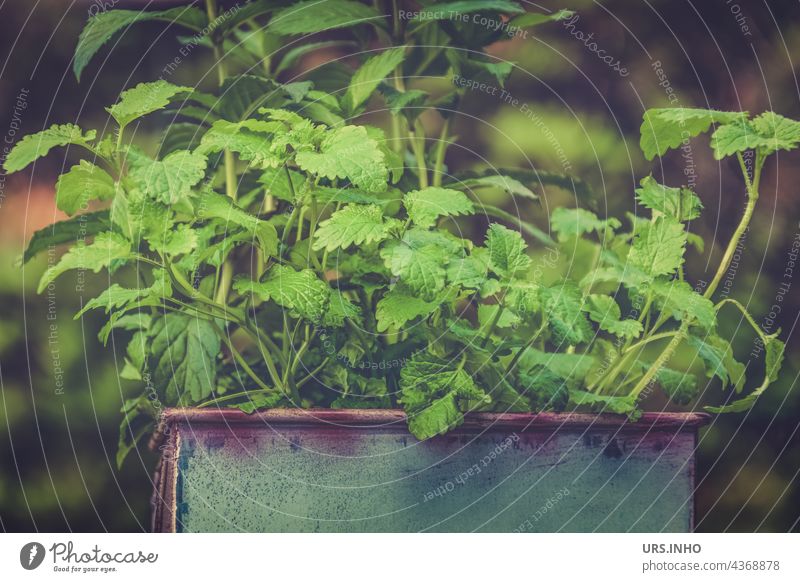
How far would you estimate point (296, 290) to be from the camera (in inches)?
27.5

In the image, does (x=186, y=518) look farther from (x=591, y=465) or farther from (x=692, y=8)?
(x=692, y=8)

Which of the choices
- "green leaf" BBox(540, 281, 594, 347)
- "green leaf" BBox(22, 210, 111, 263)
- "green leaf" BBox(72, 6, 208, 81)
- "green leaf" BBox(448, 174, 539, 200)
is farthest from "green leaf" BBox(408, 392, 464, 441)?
"green leaf" BBox(72, 6, 208, 81)

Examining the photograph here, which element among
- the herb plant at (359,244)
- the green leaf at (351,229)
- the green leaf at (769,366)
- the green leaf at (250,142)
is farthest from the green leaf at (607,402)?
the green leaf at (250,142)

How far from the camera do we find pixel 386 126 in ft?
2.84

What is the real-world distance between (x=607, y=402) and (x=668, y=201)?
0.67 ft

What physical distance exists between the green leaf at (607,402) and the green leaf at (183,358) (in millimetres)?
316

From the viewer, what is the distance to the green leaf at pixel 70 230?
78cm

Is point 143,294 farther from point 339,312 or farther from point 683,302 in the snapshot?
point 683,302

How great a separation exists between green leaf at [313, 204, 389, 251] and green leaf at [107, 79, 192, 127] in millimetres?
189

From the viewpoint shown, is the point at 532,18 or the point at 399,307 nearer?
the point at 399,307

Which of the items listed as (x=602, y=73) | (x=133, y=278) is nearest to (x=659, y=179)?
(x=602, y=73)

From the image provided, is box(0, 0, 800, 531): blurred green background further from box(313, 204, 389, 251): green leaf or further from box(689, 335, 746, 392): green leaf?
box(313, 204, 389, 251): green leaf
